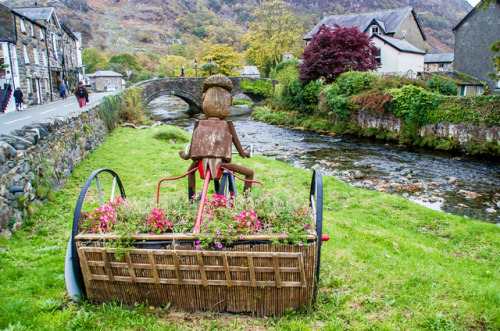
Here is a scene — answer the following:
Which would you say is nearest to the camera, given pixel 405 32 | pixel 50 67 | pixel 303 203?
pixel 303 203

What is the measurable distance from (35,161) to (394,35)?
40437 mm

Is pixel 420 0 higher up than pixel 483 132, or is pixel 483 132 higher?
pixel 420 0

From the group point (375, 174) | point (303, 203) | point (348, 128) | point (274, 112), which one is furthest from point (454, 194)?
point (274, 112)

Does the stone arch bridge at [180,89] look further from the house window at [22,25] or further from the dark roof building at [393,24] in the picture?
the dark roof building at [393,24]

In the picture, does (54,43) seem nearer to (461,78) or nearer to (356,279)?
(461,78)

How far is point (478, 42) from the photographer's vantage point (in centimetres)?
3014

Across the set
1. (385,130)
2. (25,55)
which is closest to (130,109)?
(25,55)

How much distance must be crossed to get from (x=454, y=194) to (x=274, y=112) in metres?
23.6

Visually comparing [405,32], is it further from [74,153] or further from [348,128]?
[74,153]

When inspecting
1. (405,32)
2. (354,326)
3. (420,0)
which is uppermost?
(420,0)

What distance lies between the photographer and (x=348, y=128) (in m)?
25.2

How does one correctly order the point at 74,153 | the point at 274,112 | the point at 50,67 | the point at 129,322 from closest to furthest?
the point at 129,322
the point at 74,153
the point at 50,67
the point at 274,112

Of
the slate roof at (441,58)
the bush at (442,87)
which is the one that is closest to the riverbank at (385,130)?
the bush at (442,87)

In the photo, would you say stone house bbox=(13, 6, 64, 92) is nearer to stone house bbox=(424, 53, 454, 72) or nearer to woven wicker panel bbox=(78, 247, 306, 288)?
woven wicker panel bbox=(78, 247, 306, 288)
